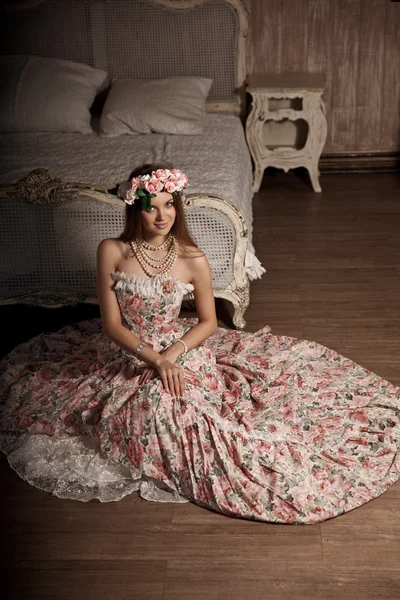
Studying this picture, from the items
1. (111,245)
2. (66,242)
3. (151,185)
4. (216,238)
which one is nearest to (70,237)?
(66,242)

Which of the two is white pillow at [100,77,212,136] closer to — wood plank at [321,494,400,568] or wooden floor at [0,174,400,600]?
wooden floor at [0,174,400,600]

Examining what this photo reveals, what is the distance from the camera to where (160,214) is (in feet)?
7.77

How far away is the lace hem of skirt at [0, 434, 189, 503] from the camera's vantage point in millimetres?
2352

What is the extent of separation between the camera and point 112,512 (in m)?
2.30

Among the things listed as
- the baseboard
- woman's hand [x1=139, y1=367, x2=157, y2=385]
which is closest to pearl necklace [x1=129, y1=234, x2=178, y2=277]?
woman's hand [x1=139, y1=367, x2=157, y2=385]

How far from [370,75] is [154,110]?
1.60m

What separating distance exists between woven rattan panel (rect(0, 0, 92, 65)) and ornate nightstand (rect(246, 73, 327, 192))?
1.10m

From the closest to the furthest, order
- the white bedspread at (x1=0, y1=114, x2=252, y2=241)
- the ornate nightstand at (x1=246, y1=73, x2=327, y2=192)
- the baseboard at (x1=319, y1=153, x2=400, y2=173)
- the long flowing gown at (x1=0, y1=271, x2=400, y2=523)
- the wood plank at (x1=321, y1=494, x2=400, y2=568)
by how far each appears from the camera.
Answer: the wood plank at (x1=321, y1=494, x2=400, y2=568) < the long flowing gown at (x1=0, y1=271, x2=400, y2=523) < the white bedspread at (x1=0, y1=114, x2=252, y2=241) < the ornate nightstand at (x1=246, y1=73, x2=327, y2=192) < the baseboard at (x1=319, y1=153, x2=400, y2=173)

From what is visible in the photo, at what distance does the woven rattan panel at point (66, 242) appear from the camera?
321 centimetres

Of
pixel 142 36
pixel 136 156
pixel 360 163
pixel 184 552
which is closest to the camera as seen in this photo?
pixel 184 552

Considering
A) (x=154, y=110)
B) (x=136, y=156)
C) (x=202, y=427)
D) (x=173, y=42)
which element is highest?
(x=173, y=42)

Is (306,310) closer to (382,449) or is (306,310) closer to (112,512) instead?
(382,449)

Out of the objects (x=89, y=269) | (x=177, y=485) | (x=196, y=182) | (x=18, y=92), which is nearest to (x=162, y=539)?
(x=177, y=485)

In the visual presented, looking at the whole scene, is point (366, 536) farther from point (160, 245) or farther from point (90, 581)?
point (160, 245)
